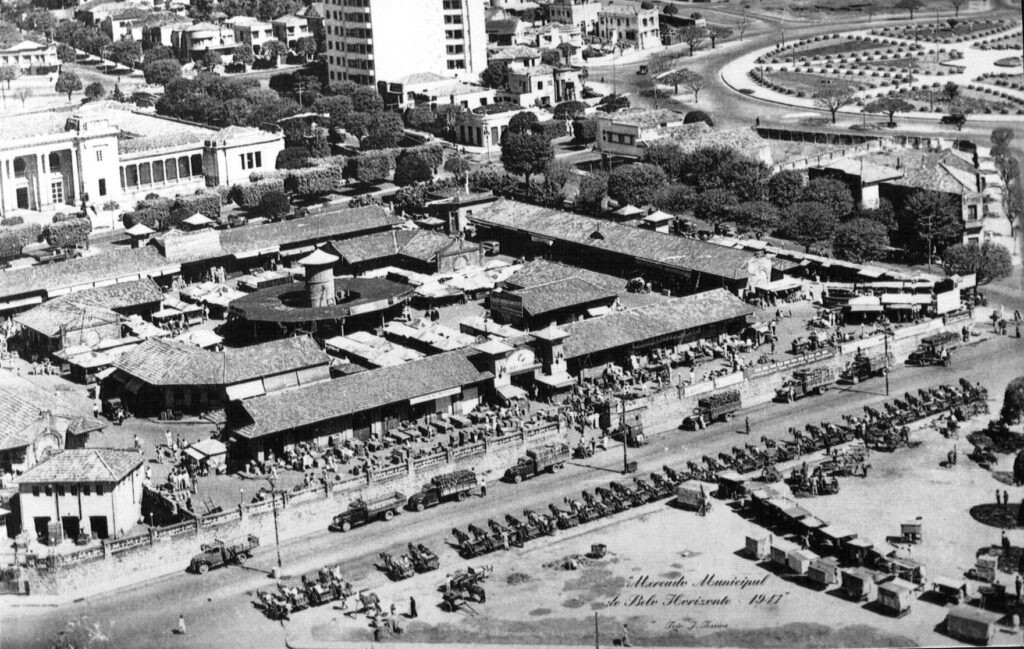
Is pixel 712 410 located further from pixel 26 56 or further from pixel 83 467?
pixel 26 56

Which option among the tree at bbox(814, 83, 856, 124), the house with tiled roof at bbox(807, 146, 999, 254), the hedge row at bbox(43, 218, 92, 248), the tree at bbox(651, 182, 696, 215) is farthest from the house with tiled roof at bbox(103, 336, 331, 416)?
the tree at bbox(814, 83, 856, 124)

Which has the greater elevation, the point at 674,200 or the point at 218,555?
the point at 674,200

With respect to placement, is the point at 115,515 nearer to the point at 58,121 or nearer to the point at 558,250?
the point at 558,250

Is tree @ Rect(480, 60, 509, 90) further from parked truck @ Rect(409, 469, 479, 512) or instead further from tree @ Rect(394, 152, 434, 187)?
parked truck @ Rect(409, 469, 479, 512)

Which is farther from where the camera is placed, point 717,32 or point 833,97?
point 717,32

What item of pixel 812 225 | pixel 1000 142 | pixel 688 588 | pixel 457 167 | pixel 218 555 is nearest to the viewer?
pixel 688 588

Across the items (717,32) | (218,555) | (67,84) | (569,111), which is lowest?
(218,555)

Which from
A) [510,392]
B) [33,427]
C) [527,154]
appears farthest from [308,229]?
[33,427]
